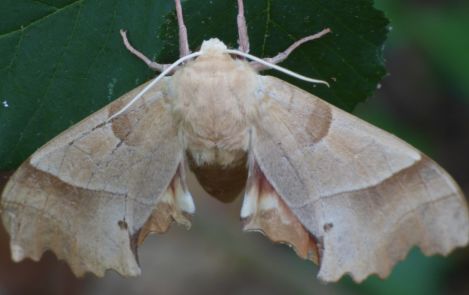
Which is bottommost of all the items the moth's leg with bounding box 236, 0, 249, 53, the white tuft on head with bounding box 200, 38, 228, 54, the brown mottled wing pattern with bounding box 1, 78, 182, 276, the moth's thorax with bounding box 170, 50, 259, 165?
the brown mottled wing pattern with bounding box 1, 78, 182, 276

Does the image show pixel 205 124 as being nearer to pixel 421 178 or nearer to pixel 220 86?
pixel 220 86

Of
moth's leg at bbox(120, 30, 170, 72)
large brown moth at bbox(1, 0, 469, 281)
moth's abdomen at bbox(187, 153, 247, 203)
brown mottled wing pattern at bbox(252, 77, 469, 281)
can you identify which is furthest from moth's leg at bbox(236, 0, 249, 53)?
moth's abdomen at bbox(187, 153, 247, 203)

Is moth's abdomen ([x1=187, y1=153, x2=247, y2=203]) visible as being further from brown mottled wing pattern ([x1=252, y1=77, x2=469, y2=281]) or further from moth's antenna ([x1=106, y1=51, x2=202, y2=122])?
moth's antenna ([x1=106, y1=51, x2=202, y2=122])

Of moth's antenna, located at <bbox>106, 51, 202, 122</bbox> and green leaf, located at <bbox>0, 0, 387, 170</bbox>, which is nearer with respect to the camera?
moth's antenna, located at <bbox>106, 51, 202, 122</bbox>

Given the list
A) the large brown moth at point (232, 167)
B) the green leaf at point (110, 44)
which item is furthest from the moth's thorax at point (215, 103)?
the green leaf at point (110, 44)

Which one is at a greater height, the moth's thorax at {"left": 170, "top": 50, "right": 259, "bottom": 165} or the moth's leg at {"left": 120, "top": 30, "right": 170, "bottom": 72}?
the moth's leg at {"left": 120, "top": 30, "right": 170, "bottom": 72}

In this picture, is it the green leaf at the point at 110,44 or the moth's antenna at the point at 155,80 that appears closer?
the moth's antenna at the point at 155,80

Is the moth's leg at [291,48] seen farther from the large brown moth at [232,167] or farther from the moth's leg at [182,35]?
the moth's leg at [182,35]

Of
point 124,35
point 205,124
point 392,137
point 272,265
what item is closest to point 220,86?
point 205,124
